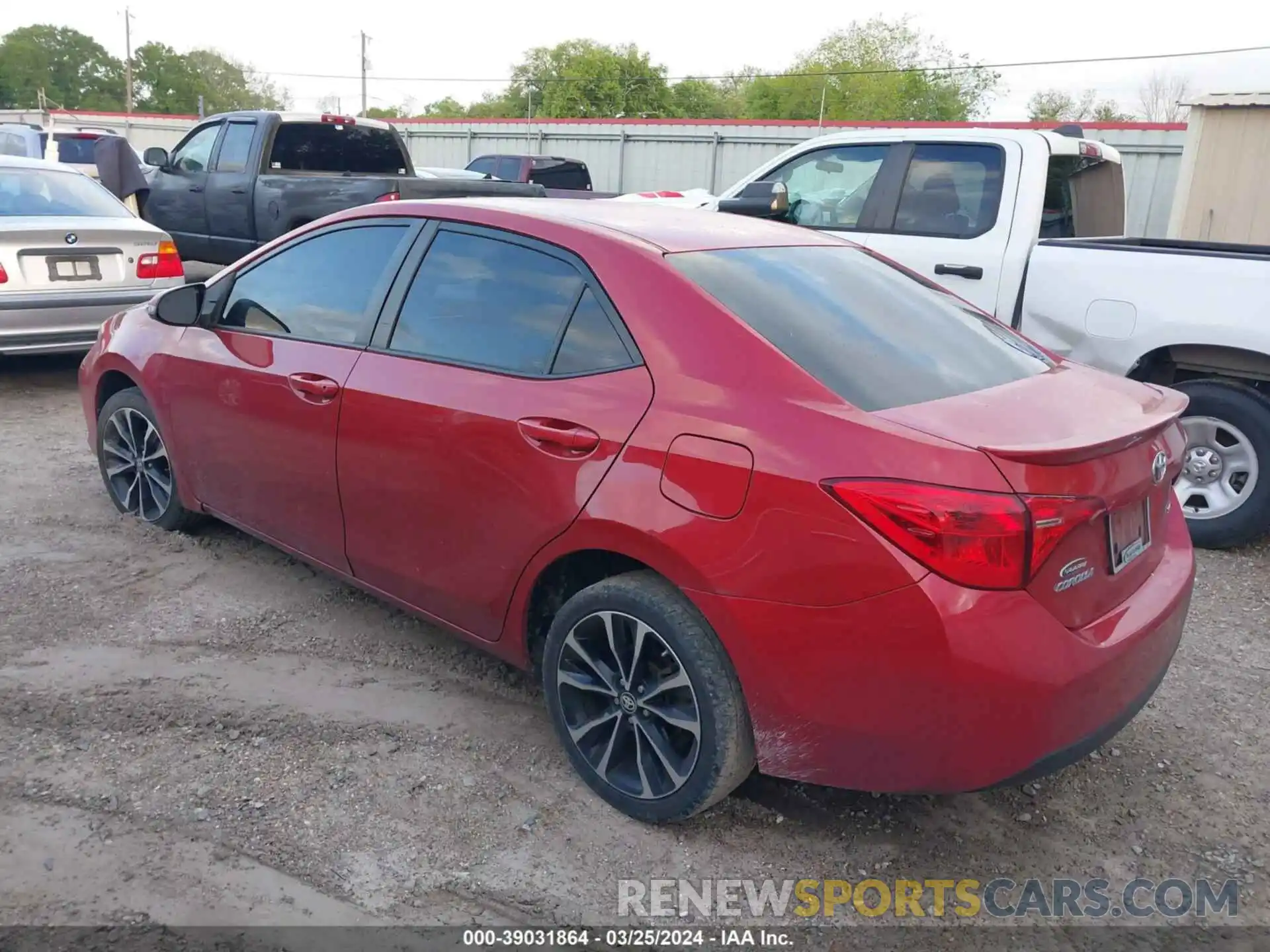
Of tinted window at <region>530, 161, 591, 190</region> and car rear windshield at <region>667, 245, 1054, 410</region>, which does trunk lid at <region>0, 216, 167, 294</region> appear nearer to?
car rear windshield at <region>667, 245, 1054, 410</region>

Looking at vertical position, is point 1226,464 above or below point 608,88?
below

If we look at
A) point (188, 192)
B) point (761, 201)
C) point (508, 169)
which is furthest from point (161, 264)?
point (508, 169)

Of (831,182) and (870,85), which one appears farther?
(870,85)

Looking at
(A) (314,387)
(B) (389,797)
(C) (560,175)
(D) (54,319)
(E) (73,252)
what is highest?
(C) (560,175)

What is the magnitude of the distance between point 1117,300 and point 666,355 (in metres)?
3.40

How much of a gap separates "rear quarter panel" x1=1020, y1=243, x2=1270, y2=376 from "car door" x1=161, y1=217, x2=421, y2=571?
353cm

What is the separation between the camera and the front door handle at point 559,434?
9.25 feet

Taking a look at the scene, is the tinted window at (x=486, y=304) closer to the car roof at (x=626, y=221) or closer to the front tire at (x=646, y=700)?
the car roof at (x=626, y=221)

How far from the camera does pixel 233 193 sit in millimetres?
10391

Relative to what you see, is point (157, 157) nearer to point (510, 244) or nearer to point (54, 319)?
point (54, 319)

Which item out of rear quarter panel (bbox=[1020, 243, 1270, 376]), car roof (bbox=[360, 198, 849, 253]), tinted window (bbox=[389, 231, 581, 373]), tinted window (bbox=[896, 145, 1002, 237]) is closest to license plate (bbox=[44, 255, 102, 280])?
car roof (bbox=[360, 198, 849, 253])

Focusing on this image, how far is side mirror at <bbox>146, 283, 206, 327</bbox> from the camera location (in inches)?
167

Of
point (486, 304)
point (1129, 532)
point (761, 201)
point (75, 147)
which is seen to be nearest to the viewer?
point (1129, 532)

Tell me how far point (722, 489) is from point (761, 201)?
4.47 metres
